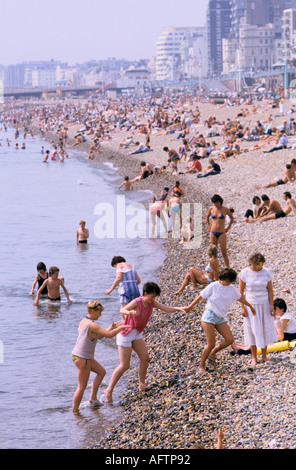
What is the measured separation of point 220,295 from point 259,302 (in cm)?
50

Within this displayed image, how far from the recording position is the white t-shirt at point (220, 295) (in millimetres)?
8430

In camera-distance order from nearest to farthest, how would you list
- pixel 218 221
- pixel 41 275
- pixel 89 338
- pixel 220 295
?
1. pixel 89 338
2. pixel 220 295
3. pixel 218 221
4. pixel 41 275

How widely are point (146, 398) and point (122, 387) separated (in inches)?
42.3

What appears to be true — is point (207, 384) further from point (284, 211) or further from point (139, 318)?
point (284, 211)

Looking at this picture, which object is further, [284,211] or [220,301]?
[284,211]

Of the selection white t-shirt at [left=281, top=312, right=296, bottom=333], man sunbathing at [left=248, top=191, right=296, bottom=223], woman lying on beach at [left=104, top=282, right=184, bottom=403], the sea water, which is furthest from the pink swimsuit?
man sunbathing at [left=248, top=191, right=296, bottom=223]

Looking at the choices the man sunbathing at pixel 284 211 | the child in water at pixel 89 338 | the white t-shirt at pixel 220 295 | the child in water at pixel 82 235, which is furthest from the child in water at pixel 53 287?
the child in water at pixel 82 235

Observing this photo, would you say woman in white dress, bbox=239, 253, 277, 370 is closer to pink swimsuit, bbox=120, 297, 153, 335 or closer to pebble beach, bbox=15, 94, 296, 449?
pebble beach, bbox=15, 94, 296, 449

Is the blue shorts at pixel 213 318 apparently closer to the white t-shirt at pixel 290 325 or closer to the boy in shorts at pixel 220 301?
the boy in shorts at pixel 220 301

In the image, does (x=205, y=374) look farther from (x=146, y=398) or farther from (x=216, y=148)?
(x=216, y=148)

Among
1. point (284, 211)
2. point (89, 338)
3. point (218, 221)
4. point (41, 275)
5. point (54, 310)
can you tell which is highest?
point (218, 221)

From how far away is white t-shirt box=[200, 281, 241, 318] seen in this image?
8430mm

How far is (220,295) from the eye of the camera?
27.8 ft

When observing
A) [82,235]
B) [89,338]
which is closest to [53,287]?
[89,338]
